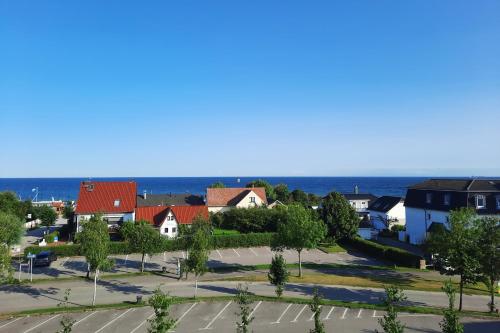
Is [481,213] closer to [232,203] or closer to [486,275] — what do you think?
[486,275]

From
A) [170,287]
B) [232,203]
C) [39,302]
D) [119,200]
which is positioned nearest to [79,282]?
[39,302]

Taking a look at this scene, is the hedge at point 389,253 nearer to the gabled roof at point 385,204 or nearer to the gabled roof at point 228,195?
the gabled roof at point 385,204

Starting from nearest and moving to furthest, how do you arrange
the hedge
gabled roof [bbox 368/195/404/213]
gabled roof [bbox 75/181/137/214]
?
the hedge → gabled roof [bbox 75/181/137/214] → gabled roof [bbox 368/195/404/213]

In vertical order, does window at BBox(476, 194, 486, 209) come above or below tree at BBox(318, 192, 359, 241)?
above

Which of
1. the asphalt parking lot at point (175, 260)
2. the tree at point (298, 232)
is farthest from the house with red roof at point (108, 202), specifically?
the tree at point (298, 232)

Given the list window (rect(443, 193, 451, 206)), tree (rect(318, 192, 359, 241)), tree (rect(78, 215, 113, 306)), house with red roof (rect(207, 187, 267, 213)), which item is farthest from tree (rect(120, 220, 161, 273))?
window (rect(443, 193, 451, 206))

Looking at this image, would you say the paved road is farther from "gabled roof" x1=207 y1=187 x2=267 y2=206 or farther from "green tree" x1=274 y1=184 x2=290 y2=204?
"green tree" x1=274 y1=184 x2=290 y2=204

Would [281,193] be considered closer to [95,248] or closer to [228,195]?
[228,195]
